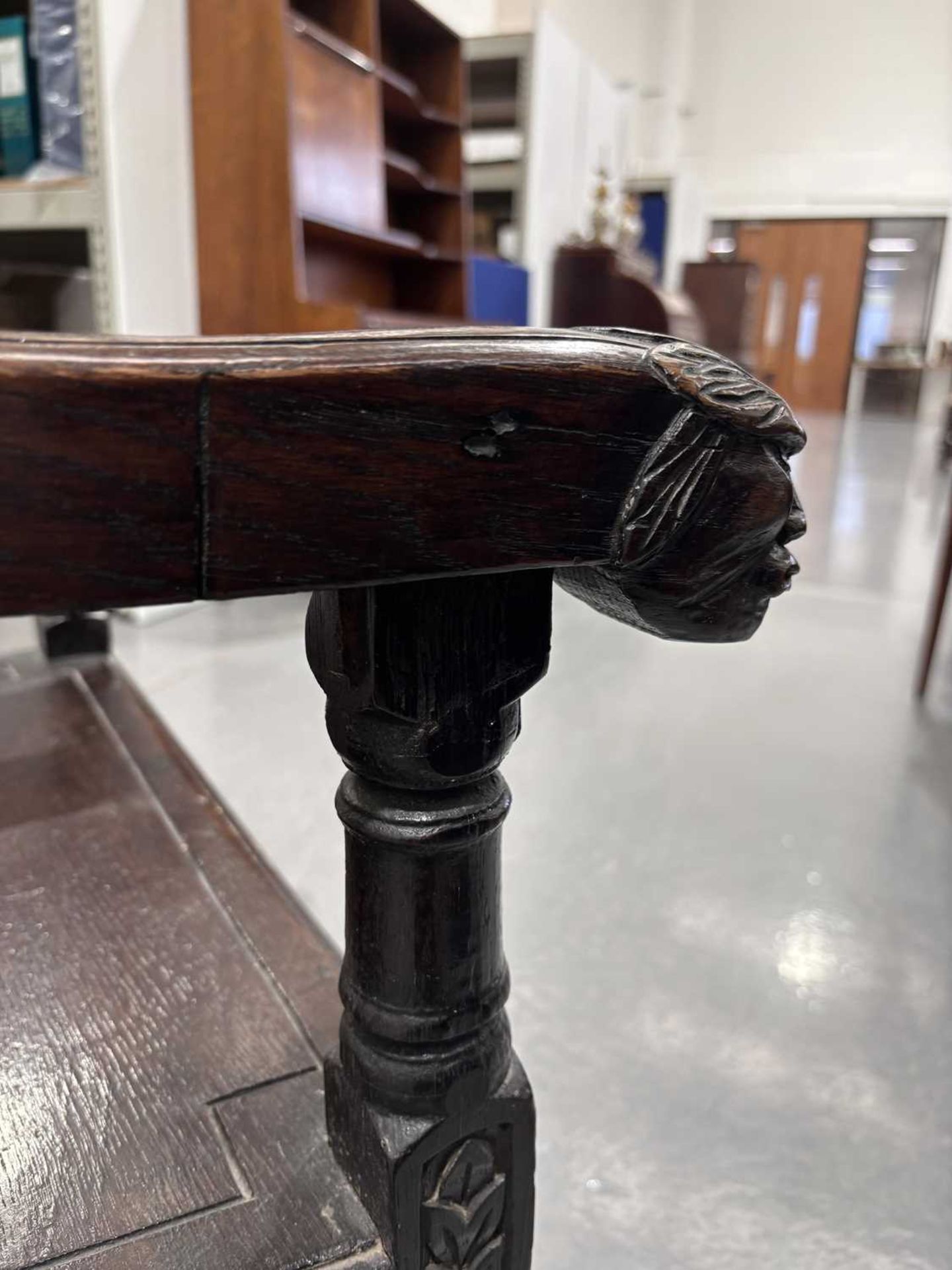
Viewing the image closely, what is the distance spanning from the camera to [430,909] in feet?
1.28

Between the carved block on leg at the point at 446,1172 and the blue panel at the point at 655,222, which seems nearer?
the carved block on leg at the point at 446,1172

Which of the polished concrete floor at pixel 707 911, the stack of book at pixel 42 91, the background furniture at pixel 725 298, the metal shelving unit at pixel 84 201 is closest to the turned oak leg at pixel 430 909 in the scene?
the polished concrete floor at pixel 707 911

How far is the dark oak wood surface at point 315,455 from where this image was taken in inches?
9.6

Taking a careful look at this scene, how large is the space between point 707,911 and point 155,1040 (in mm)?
794

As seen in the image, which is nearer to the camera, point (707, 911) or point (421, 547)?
point (421, 547)

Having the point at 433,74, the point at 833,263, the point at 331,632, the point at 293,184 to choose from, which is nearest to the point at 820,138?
the point at 833,263

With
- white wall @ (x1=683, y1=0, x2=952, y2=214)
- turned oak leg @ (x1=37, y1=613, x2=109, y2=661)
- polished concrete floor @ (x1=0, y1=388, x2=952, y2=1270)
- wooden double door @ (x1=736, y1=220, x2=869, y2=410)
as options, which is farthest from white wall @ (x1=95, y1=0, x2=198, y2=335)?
white wall @ (x1=683, y1=0, x2=952, y2=214)

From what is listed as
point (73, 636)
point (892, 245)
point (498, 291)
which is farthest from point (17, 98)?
point (892, 245)

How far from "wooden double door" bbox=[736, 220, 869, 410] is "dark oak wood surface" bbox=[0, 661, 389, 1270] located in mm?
10551

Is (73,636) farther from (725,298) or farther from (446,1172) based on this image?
(725,298)

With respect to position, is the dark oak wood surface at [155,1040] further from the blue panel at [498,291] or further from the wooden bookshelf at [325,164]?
the blue panel at [498,291]

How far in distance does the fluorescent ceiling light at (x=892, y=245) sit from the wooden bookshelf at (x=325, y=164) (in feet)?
27.7

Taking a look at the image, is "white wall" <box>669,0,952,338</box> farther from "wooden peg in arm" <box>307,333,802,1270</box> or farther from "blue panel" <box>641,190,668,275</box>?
"wooden peg in arm" <box>307,333,802,1270</box>

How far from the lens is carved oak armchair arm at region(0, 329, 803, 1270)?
0.83ft
